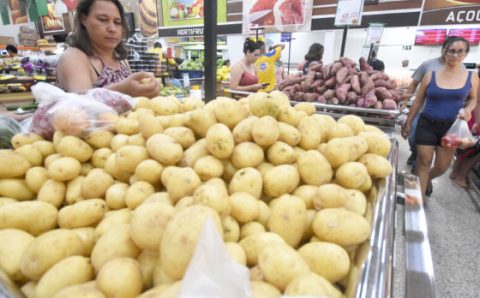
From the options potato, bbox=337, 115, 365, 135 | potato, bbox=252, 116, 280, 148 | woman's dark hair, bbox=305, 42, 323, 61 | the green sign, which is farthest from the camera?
the green sign

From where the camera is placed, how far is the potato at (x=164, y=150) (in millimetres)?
862

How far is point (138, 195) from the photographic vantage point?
2.56 feet

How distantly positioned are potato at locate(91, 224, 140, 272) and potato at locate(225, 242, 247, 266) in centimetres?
23

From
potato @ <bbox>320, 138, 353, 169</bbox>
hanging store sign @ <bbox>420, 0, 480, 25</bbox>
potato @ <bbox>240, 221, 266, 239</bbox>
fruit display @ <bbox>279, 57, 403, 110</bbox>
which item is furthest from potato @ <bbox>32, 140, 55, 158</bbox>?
hanging store sign @ <bbox>420, 0, 480, 25</bbox>

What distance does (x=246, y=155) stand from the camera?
0.86m

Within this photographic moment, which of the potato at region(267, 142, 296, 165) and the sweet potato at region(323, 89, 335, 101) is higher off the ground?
the potato at region(267, 142, 296, 165)

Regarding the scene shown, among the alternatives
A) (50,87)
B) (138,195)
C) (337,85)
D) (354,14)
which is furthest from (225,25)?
(138,195)

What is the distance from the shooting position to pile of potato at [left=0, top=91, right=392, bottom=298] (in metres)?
0.55

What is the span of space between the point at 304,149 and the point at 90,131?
839 mm

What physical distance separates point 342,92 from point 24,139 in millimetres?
2555

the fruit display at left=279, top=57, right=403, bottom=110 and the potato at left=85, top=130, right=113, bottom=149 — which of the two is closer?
the potato at left=85, top=130, right=113, bottom=149

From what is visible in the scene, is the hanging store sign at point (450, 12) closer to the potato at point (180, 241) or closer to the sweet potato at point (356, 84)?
the sweet potato at point (356, 84)

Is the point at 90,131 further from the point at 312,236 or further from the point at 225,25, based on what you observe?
the point at 225,25

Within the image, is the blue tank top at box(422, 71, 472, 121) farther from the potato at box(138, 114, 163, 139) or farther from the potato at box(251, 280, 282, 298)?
the potato at box(251, 280, 282, 298)
